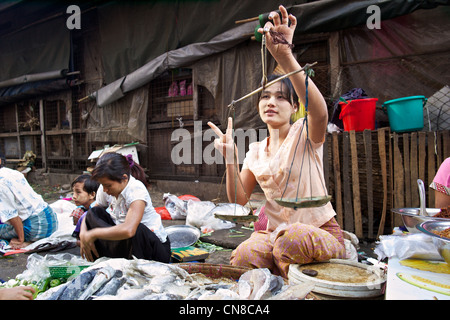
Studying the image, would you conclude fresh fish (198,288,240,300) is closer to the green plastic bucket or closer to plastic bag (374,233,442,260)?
plastic bag (374,233,442,260)

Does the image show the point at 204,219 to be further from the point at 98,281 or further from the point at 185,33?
the point at 185,33

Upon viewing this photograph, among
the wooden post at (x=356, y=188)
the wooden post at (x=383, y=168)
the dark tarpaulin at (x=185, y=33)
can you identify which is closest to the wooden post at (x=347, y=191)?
the wooden post at (x=356, y=188)

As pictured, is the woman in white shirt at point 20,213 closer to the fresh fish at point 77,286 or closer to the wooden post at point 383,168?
the fresh fish at point 77,286

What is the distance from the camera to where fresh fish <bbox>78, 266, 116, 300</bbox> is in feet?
5.08

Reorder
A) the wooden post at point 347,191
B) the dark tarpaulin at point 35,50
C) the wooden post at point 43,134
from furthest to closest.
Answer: the wooden post at point 43,134, the dark tarpaulin at point 35,50, the wooden post at point 347,191

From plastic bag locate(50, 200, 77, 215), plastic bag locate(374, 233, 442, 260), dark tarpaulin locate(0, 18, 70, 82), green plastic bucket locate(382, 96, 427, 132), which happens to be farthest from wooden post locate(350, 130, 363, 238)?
dark tarpaulin locate(0, 18, 70, 82)

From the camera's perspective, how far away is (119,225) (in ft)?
8.44

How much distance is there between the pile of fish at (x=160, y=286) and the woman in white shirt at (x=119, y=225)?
32.3 inches

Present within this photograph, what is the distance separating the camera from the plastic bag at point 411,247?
1794mm

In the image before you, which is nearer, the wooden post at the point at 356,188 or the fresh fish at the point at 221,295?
the fresh fish at the point at 221,295

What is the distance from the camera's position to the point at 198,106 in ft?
22.5

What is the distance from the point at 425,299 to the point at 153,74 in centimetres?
660
